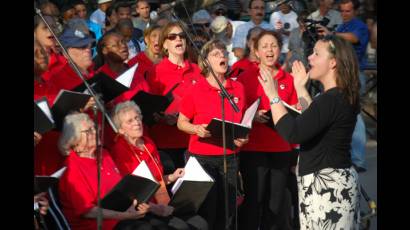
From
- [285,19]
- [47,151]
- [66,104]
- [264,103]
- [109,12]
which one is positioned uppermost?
[109,12]

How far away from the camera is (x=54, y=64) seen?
6746 mm

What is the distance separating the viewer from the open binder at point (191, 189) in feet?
20.4

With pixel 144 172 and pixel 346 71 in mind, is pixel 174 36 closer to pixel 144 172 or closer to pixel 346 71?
pixel 144 172

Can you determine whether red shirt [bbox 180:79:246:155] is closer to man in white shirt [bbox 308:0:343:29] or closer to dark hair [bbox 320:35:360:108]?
dark hair [bbox 320:35:360:108]

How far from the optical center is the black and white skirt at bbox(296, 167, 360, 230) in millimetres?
5246

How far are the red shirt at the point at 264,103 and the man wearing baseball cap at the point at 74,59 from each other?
1431mm

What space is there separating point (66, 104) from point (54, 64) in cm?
91

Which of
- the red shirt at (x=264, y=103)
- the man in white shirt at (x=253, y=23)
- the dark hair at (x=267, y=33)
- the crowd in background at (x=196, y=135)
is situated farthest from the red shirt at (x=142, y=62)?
the man in white shirt at (x=253, y=23)

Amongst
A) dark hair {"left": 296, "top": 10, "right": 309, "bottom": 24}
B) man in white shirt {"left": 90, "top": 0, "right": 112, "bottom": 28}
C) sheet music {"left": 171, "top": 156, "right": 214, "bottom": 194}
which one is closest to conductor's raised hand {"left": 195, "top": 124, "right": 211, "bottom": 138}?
sheet music {"left": 171, "top": 156, "right": 214, "bottom": 194}

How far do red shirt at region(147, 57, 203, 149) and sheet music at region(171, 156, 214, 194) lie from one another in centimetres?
90

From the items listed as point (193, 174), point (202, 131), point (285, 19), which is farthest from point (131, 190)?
point (285, 19)
